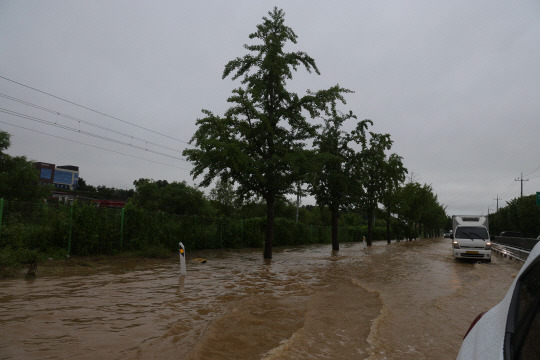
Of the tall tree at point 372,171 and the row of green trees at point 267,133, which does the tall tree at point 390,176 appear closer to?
the tall tree at point 372,171

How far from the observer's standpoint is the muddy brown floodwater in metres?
5.10

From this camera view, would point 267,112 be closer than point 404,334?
No

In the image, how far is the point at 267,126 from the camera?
57.0 ft

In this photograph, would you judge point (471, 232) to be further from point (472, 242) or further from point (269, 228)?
point (269, 228)

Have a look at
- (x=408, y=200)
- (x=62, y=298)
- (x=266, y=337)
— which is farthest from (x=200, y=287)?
(x=408, y=200)

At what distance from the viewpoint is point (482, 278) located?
13.7 meters

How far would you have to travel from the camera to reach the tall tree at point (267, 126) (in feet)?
53.8

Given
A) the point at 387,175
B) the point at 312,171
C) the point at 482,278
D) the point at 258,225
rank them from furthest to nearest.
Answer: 1. the point at 387,175
2. the point at 258,225
3. the point at 312,171
4. the point at 482,278

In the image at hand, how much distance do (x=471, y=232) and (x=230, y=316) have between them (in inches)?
706

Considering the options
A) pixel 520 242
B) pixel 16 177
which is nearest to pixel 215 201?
pixel 16 177

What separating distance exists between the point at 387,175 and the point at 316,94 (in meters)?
19.8

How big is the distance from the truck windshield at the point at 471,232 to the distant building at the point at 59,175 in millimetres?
139034

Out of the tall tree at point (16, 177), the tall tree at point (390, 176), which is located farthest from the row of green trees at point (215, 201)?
the tall tree at point (390, 176)

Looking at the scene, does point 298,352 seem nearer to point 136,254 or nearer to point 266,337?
point 266,337
